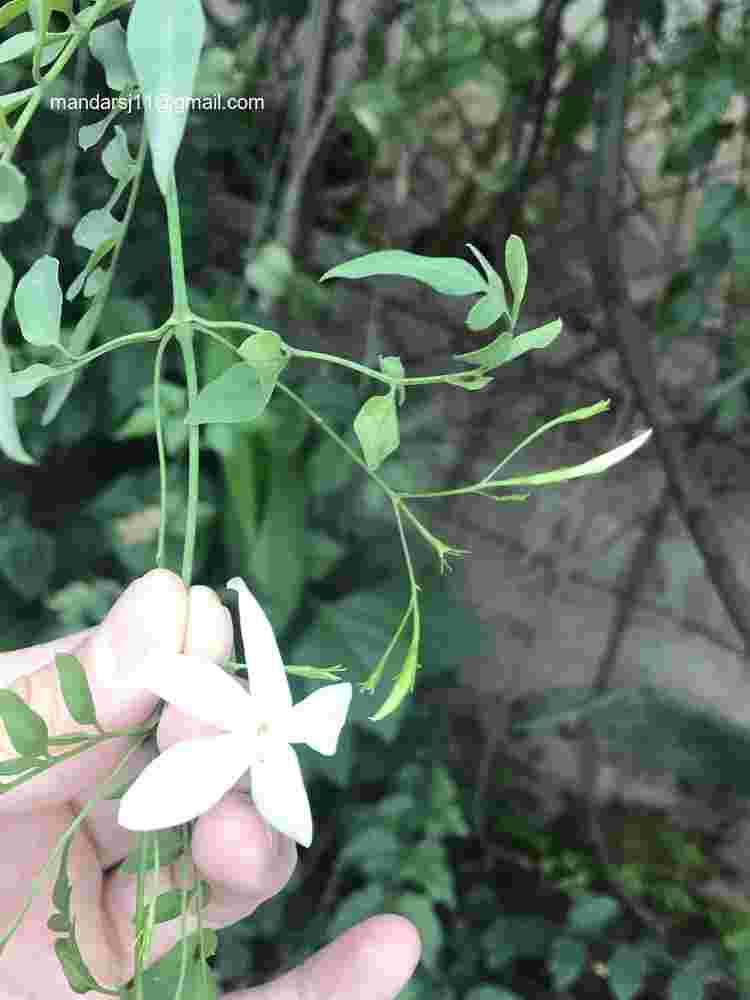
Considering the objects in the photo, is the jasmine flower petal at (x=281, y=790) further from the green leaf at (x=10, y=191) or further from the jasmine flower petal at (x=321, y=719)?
the green leaf at (x=10, y=191)

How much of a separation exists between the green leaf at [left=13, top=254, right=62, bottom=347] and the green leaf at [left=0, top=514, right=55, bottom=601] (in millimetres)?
516

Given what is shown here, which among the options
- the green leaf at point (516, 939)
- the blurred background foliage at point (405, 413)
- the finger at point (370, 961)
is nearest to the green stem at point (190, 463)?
the finger at point (370, 961)

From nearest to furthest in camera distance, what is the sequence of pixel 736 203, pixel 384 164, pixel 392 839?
pixel 736 203, pixel 392 839, pixel 384 164

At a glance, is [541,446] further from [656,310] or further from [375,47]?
[375,47]

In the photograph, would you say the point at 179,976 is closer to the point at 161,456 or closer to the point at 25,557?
the point at 161,456

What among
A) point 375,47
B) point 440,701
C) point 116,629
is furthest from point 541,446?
point 116,629

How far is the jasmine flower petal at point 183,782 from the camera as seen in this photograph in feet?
0.65

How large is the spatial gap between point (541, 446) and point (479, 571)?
0.15 metres

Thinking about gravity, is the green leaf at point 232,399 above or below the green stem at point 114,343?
below

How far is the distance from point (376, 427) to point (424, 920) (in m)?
0.53

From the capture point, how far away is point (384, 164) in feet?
2.61

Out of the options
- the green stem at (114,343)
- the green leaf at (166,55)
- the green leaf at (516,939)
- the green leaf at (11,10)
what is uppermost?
the green leaf at (11,10)

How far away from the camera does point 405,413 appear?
79 cm

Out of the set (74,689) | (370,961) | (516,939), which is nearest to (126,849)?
(370,961)
